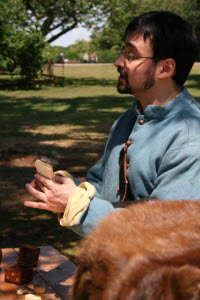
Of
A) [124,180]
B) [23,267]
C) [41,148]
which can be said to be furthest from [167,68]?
[41,148]

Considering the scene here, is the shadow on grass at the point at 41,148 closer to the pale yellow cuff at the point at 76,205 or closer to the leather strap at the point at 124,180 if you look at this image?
the leather strap at the point at 124,180

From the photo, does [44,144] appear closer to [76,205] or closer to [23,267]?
[23,267]

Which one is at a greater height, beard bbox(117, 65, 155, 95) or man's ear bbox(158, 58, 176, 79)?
man's ear bbox(158, 58, 176, 79)

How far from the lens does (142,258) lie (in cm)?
103

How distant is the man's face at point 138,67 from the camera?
2186 millimetres

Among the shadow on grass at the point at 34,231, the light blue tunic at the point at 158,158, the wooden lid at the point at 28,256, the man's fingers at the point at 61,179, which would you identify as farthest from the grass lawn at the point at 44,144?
the man's fingers at the point at 61,179

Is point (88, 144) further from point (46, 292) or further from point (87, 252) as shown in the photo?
point (87, 252)

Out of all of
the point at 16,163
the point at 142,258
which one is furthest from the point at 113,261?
the point at 16,163

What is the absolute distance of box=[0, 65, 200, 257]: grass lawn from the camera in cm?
500

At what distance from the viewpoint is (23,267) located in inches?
92.8

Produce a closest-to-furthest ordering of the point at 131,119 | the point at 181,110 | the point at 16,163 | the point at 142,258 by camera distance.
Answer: the point at 142,258
the point at 181,110
the point at 131,119
the point at 16,163

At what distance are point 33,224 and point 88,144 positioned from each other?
393 centimetres

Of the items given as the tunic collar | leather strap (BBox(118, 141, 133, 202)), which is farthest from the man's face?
leather strap (BBox(118, 141, 133, 202))

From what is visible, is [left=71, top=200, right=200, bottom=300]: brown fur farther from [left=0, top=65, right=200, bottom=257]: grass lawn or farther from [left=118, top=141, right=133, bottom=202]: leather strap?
[left=0, top=65, right=200, bottom=257]: grass lawn
